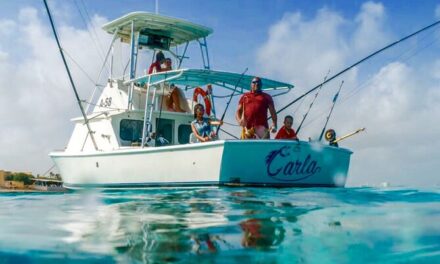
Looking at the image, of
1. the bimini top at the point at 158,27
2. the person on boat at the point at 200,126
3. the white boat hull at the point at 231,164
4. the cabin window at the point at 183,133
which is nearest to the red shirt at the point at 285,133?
the white boat hull at the point at 231,164

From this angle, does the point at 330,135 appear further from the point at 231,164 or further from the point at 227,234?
the point at 227,234

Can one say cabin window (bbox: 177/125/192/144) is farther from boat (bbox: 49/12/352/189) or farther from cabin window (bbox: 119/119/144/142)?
cabin window (bbox: 119/119/144/142)

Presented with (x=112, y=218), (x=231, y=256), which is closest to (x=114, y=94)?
(x=112, y=218)

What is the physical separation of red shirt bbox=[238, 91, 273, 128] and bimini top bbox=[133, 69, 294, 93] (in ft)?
3.36

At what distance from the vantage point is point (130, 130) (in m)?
13.3

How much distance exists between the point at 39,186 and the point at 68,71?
802cm

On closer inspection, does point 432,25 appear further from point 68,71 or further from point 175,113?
point 68,71

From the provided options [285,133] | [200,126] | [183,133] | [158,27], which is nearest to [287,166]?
[285,133]

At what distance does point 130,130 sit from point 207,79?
10.3 feet

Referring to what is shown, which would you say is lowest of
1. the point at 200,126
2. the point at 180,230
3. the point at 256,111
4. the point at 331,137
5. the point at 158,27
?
the point at 180,230

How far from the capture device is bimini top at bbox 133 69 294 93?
35.8ft

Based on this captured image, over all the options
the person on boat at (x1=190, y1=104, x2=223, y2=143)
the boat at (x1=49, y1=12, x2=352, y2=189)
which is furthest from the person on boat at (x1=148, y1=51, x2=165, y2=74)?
the person on boat at (x1=190, y1=104, x2=223, y2=143)

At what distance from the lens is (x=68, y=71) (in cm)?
1187

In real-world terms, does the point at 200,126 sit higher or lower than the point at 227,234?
higher
